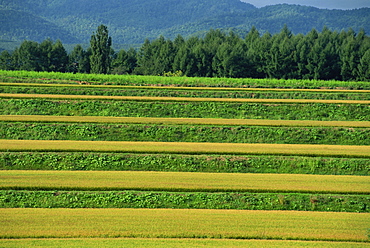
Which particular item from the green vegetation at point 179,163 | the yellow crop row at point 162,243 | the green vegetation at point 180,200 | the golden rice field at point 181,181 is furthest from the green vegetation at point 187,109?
the yellow crop row at point 162,243

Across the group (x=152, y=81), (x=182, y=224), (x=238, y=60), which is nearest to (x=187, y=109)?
(x=152, y=81)

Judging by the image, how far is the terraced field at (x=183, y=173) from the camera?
19703 millimetres

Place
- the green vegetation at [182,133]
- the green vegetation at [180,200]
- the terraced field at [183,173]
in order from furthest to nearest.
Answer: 1. the green vegetation at [182,133]
2. the green vegetation at [180,200]
3. the terraced field at [183,173]

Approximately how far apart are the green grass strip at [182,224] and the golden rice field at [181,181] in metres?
2.61

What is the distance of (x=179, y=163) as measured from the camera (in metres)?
29.1

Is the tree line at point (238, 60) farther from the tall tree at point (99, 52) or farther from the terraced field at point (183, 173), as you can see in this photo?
the terraced field at point (183, 173)

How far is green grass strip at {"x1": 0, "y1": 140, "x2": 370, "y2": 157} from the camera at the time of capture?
31125 mm

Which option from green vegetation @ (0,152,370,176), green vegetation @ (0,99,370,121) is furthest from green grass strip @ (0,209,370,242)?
green vegetation @ (0,99,370,121)

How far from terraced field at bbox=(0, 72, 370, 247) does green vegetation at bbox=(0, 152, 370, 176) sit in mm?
61

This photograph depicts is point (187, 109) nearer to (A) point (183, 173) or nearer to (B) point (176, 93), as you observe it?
(B) point (176, 93)

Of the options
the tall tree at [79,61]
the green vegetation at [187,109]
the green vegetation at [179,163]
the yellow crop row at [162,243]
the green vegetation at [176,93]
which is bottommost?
the yellow crop row at [162,243]

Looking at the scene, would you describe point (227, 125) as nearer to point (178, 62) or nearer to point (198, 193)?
point (198, 193)

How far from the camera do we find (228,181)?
26.0m

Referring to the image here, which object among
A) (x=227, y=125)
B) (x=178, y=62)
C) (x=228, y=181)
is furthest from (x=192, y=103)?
(x=178, y=62)
